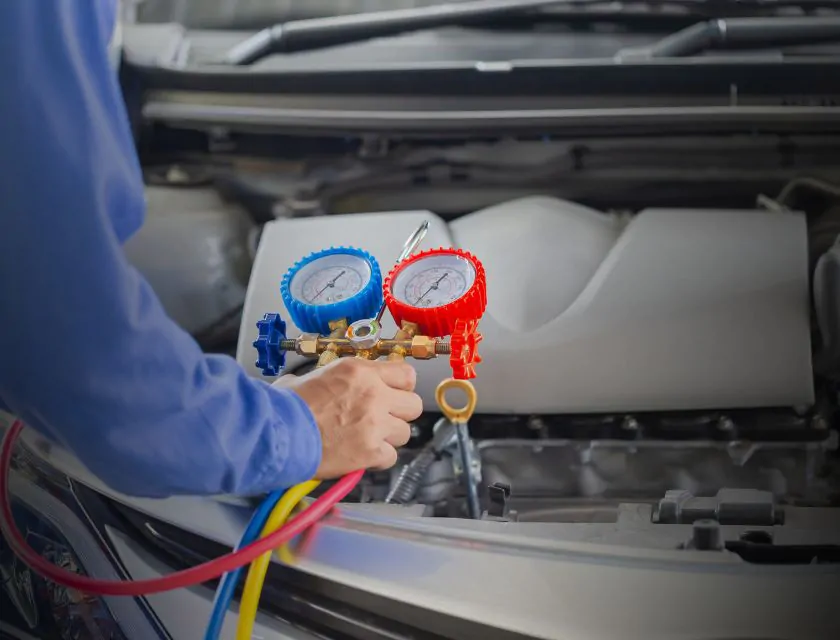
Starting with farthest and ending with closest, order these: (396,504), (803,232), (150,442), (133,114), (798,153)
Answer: (133,114) < (798,153) < (803,232) < (396,504) < (150,442)

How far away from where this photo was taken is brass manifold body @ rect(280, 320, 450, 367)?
92 centimetres

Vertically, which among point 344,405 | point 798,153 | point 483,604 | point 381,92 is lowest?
point 483,604

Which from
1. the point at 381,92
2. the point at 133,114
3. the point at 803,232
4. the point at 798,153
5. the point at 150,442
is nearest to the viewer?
the point at 150,442

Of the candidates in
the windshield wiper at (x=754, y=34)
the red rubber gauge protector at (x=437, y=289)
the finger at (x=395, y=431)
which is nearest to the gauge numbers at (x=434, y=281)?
the red rubber gauge protector at (x=437, y=289)

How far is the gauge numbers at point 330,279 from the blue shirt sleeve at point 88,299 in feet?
0.78

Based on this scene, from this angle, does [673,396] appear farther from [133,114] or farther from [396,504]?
[133,114]

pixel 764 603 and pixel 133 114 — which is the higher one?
pixel 133 114

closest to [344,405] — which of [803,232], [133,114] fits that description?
[803,232]

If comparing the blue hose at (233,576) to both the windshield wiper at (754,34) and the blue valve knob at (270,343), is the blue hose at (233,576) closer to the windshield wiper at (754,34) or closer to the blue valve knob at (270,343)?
the blue valve knob at (270,343)

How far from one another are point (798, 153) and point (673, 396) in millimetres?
518

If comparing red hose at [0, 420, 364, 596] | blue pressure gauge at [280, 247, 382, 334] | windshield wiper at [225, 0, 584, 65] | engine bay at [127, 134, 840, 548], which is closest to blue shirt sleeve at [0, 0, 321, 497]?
red hose at [0, 420, 364, 596]

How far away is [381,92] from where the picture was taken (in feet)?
4.88

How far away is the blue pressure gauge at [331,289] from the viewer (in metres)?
0.98

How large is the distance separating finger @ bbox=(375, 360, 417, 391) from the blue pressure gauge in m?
0.09
